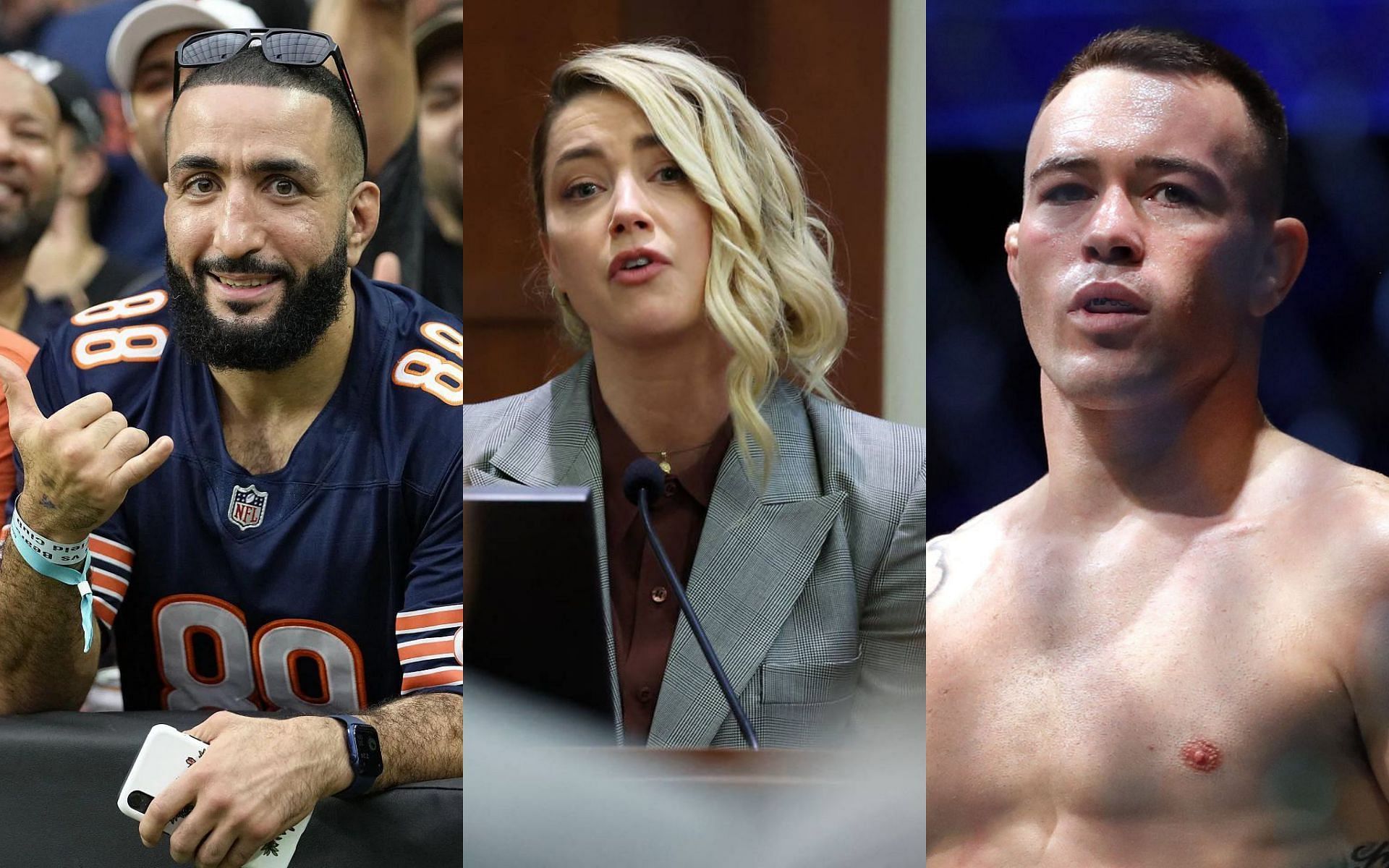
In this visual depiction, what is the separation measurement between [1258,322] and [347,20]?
184cm

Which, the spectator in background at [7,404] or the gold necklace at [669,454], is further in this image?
the spectator in background at [7,404]

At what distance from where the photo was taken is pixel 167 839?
8.60 feet

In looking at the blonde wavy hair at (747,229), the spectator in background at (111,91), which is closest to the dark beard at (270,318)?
the spectator in background at (111,91)

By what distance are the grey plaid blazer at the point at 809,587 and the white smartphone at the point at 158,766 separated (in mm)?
784

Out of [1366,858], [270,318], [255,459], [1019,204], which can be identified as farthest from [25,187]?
[1366,858]

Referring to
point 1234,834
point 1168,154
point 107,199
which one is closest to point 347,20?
point 107,199

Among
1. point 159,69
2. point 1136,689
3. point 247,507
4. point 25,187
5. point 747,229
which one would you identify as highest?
point 159,69

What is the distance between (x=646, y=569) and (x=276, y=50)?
124 centimetres

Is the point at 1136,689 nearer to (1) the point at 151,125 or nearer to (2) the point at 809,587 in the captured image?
(2) the point at 809,587

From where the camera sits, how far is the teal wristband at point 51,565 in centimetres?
265

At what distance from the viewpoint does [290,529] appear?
2717 millimetres

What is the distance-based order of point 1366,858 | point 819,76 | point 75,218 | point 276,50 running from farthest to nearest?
point 75,218
point 276,50
point 819,76
point 1366,858

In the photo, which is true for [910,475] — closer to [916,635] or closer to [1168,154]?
[916,635]

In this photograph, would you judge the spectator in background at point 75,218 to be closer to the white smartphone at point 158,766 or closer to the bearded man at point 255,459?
the bearded man at point 255,459
